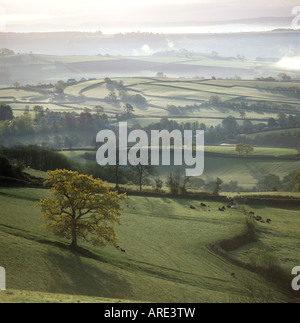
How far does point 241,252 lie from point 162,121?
308 feet

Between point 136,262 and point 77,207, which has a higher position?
point 77,207

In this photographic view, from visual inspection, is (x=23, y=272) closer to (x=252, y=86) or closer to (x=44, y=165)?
(x=44, y=165)

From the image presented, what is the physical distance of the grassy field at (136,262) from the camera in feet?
90.3

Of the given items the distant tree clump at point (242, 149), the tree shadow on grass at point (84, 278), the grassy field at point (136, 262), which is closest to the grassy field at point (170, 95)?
the distant tree clump at point (242, 149)

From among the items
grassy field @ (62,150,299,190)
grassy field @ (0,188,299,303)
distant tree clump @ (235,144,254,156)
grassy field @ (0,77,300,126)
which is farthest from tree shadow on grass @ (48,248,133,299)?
grassy field @ (0,77,300,126)

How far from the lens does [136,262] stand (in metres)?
34.0

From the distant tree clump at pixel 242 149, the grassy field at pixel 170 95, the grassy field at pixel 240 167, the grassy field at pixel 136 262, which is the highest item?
the grassy field at pixel 170 95

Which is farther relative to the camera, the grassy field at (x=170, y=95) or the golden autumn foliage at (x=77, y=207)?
the grassy field at (x=170, y=95)

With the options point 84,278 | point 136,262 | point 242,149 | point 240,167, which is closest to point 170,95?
point 242,149

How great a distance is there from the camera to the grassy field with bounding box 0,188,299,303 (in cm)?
2753

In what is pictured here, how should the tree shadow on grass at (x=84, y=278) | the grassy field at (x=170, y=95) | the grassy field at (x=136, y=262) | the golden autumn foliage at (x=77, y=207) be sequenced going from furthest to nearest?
the grassy field at (x=170, y=95)
the golden autumn foliage at (x=77, y=207)
the grassy field at (x=136, y=262)
the tree shadow on grass at (x=84, y=278)

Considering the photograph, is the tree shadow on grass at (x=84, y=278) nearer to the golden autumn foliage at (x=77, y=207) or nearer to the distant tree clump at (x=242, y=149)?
the golden autumn foliage at (x=77, y=207)

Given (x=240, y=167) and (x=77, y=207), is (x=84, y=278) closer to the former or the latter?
(x=77, y=207)

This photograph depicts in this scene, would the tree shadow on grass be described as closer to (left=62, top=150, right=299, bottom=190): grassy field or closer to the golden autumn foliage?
the golden autumn foliage
